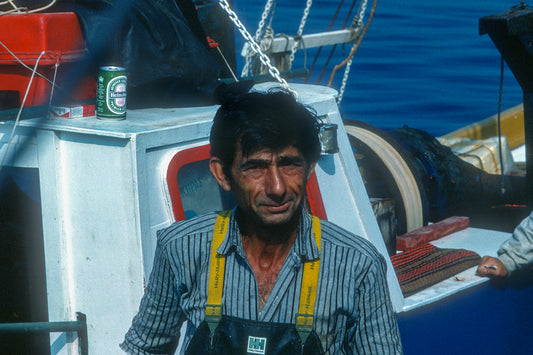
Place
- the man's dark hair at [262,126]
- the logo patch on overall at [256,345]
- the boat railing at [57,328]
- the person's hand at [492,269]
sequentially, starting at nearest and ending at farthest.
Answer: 1. the logo patch on overall at [256,345]
2. the man's dark hair at [262,126]
3. the boat railing at [57,328]
4. the person's hand at [492,269]

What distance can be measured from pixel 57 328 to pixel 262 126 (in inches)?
38.8

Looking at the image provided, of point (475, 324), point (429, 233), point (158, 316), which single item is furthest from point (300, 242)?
point (429, 233)

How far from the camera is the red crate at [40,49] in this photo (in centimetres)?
257

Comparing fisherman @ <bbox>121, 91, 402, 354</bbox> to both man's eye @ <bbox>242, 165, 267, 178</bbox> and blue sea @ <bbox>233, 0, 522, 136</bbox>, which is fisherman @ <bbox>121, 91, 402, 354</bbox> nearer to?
man's eye @ <bbox>242, 165, 267, 178</bbox>

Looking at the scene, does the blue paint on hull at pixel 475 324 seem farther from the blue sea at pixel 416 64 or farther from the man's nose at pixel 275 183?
the blue sea at pixel 416 64

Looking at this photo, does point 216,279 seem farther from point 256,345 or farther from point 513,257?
point 513,257

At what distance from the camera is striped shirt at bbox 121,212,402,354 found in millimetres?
1831

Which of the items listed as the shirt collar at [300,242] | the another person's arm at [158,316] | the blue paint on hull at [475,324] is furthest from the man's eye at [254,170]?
the blue paint on hull at [475,324]

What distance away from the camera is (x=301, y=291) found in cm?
183

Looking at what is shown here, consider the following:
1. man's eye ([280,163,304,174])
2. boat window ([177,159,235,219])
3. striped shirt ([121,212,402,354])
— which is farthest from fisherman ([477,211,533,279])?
man's eye ([280,163,304,174])

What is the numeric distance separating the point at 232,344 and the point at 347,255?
358 mm

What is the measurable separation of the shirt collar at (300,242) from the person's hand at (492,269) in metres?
2.21

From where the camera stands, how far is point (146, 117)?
2.59m

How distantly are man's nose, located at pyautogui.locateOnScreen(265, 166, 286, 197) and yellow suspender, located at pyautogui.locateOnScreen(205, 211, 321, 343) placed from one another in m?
0.14
